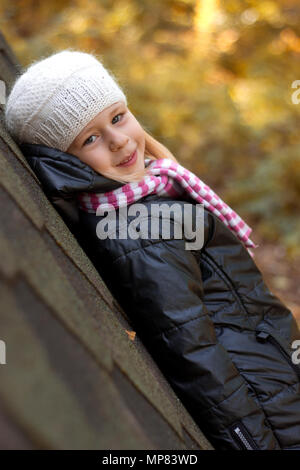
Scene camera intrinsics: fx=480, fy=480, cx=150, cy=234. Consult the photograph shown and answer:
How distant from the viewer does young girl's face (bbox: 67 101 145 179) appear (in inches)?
76.1

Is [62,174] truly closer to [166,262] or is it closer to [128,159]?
[128,159]

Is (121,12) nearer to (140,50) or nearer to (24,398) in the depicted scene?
(140,50)

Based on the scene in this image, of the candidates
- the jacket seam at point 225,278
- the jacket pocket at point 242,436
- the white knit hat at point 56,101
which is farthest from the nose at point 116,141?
the jacket pocket at point 242,436

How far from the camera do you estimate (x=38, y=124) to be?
193cm

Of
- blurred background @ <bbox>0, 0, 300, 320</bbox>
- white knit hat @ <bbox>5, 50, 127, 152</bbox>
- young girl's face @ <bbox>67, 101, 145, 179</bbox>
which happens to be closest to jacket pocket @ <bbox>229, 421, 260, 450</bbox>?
young girl's face @ <bbox>67, 101, 145, 179</bbox>

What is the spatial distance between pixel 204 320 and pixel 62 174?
2.44 ft

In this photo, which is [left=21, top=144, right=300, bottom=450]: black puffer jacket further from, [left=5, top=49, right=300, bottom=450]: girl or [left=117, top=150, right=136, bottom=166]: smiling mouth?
[left=117, top=150, right=136, bottom=166]: smiling mouth

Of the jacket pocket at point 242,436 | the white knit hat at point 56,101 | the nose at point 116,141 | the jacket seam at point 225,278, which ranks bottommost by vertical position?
the jacket pocket at point 242,436

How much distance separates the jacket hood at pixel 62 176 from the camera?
69.4 inches

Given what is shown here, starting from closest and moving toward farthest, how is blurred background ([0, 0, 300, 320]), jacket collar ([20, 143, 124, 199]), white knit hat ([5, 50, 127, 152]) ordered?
jacket collar ([20, 143, 124, 199]) < white knit hat ([5, 50, 127, 152]) < blurred background ([0, 0, 300, 320])

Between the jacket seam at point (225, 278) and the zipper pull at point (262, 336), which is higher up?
the jacket seam at point (225, 278)

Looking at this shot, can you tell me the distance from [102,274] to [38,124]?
0.66 m

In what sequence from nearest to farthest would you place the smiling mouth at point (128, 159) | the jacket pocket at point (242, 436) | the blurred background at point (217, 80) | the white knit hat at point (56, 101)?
the jacket pocket at point (242, 436) < the white knit hat at point (56, 101) < the smiling mouth at point (128, 159) < the blurred background at point (217, 80)

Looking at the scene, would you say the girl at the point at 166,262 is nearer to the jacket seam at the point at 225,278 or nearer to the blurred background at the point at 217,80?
the jacket seam at the point at 225,278
